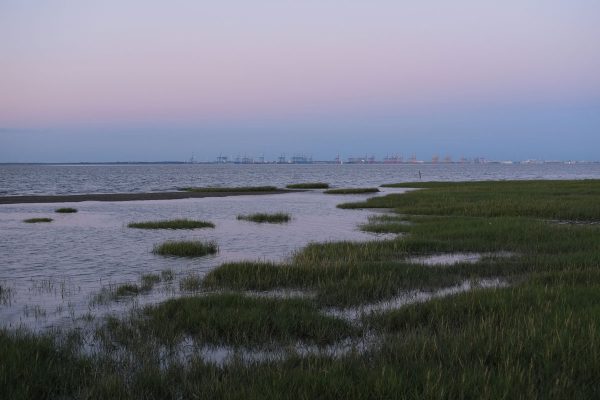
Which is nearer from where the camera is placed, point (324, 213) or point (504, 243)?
point (504, 243)

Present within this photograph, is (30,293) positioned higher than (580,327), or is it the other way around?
(580,327)

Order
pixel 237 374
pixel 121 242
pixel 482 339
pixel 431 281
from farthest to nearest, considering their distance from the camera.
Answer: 1. pixel 121 242
2. pixel 431 281
3. pixel 482 339
4. pixel 237 374

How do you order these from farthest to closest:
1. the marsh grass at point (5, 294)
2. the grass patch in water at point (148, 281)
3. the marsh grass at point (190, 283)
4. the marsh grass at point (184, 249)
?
the marsh grass at point (184, 249) < the grass patch in water at point (148, 281) < the marsh grass at point (190, 283) < the marsh grass at point (5, 294)

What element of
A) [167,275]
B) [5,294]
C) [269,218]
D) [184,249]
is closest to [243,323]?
[167,275]

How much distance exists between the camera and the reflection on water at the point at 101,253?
11953 mm

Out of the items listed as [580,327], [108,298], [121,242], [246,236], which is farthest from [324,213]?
[580,327]

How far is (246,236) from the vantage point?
2520 centimetres

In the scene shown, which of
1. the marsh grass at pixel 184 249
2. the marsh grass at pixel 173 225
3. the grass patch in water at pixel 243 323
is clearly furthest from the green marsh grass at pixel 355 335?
the marsh grass at pixel 173 225

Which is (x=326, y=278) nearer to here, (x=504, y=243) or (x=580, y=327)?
(x=580, y=327)

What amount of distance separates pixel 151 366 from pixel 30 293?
24.1 feet

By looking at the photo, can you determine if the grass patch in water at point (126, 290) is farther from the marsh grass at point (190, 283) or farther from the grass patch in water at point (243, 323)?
the grass patch in water at point (243, 323)

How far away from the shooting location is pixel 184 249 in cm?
1955

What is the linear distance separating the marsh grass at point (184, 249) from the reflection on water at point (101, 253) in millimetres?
468

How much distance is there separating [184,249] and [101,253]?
3.28 metres
